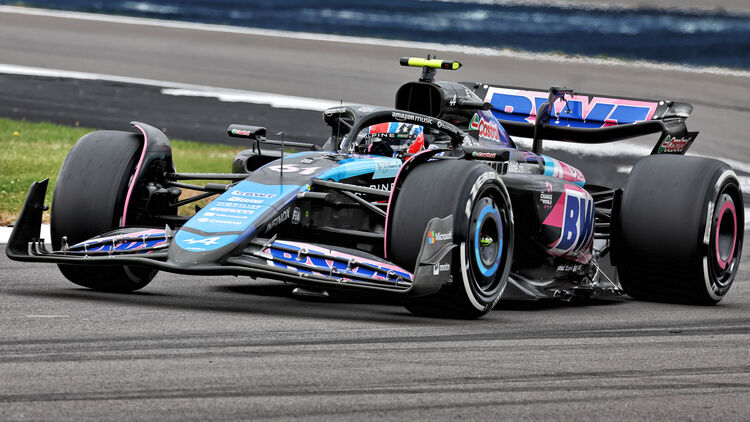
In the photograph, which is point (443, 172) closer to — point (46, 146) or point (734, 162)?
point (46, 146)

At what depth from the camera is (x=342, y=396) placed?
557cm

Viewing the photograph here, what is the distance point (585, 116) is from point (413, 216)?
411 centimetres

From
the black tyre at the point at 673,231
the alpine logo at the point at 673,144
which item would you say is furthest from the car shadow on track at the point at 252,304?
the alpine logo at the point at 673,144

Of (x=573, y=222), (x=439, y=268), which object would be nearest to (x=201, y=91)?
(x=573, y=222)

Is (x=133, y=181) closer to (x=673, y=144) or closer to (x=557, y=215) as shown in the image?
(x=557, y=215)

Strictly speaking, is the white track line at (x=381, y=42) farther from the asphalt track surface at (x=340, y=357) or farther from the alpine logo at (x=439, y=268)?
the alpine logo at (x=439, y=268)

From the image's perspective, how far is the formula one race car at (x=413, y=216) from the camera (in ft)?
25.8

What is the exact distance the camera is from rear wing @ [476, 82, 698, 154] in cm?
1102

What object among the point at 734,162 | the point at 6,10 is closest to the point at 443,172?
the point at 734,162

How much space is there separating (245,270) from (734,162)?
1273cm

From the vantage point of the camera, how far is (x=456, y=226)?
7930 mm

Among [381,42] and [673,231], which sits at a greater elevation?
[381,42]

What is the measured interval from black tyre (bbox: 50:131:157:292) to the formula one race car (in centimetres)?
1

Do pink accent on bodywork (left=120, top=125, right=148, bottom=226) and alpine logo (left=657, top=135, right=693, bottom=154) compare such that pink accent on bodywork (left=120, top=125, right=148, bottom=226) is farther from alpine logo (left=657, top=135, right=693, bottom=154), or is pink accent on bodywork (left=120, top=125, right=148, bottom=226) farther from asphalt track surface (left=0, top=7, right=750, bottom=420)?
alpine logo (left=657, top=135, right=693, bottom=154)
